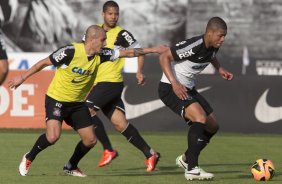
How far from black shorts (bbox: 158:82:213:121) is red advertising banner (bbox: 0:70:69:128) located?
23.8 feet

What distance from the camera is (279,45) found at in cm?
3275

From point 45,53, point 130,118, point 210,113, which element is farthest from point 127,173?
point 45,53

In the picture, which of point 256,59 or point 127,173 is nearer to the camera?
point 127,173

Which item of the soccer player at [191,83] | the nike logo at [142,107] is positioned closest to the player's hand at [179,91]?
the soccer player at [191,83]

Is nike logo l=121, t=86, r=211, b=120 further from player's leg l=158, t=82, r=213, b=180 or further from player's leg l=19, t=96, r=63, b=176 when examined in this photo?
player's leg l=19, t=96, r=63, b=176

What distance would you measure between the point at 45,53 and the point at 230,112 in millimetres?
14172

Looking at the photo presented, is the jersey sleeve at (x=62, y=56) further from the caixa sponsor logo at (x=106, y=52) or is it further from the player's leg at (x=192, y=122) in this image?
the player's leg at (x=192, y=122)

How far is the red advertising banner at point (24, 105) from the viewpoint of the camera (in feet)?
59.6

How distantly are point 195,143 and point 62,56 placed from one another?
1.96 meters

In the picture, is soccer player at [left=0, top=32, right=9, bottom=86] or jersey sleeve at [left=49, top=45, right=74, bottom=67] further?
jersey sleeve at [left=49, top=45, right=74, bottom=67]

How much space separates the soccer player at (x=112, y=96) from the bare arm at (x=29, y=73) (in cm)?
209

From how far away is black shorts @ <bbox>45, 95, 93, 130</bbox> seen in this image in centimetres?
1048

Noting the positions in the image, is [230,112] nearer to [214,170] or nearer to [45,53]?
[214,170]

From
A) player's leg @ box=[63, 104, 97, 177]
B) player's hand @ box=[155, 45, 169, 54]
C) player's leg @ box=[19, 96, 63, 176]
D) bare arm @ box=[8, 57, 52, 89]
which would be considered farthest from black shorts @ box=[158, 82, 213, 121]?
bare arm @ box=[8, 57, 52, 89]
